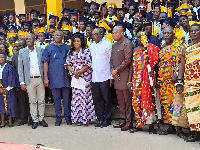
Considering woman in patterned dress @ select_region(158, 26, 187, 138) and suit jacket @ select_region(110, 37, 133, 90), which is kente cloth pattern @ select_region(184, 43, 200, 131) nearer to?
woman in patterned dress @ select_region(158, 26, 187, 138)

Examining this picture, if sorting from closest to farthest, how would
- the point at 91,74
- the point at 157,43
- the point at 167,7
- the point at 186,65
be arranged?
the point at 186,65 → the point at 157,43 → the point at 91,74 → the point at 167,7

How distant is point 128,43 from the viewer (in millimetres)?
5945

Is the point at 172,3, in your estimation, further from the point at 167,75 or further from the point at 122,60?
the point at 167,75

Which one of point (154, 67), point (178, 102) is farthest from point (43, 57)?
point (178, 102)

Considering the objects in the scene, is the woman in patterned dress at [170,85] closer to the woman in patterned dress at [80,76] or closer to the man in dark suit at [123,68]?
the man in dark suit at [123,68]

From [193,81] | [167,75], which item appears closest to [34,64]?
[167,75]

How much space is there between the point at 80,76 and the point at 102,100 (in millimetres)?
669

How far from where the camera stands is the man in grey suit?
21.1 ft

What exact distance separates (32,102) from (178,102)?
9.68ft

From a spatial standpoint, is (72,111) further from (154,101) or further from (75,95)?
(154,101)

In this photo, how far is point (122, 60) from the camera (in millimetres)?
5992

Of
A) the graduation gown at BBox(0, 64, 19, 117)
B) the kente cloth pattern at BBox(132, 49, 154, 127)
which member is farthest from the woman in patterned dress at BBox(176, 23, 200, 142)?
the graduation gown at BBox(0, 64, 19, 117)

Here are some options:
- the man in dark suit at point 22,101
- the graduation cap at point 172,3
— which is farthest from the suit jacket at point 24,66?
the graduation cap at point 172,3

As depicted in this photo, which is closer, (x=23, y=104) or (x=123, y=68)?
(x=123, y=68)
